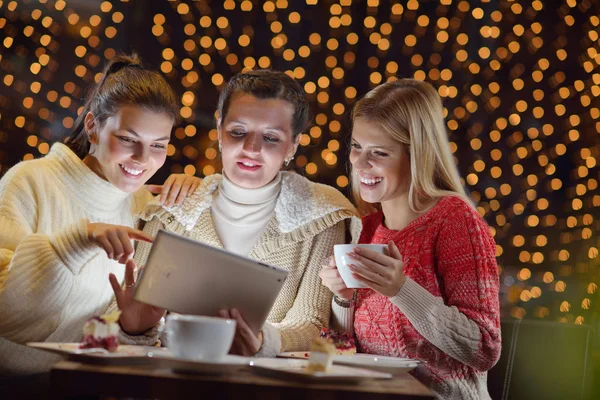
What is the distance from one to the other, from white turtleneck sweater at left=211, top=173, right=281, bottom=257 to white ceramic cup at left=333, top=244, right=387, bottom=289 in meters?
0.40

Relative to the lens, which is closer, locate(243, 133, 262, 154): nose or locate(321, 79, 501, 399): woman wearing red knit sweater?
locate(321, 79, 501, 399): woman wearing red knit sweater

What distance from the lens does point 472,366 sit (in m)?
1.45

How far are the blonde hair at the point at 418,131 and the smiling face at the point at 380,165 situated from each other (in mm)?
17

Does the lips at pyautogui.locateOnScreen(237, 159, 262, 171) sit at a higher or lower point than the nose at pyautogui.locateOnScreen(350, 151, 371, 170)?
lower

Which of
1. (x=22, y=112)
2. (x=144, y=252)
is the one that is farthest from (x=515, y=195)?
(x=22, y=112)

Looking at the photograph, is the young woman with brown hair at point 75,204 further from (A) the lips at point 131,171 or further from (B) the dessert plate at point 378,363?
(B) the dessert plate at point 378,363

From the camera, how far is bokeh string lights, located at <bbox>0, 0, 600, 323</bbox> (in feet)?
9.40

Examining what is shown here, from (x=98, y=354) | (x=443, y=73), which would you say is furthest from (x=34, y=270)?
(x=443, y=73)

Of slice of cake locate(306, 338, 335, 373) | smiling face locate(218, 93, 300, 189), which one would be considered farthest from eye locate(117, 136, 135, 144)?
slice of cake locate(306, 338, 335, 373)

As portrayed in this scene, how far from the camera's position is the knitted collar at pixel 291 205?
172 cm

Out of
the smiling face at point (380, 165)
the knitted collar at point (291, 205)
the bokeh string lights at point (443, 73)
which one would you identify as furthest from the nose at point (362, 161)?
the bokeh string lights at point (443, 73)

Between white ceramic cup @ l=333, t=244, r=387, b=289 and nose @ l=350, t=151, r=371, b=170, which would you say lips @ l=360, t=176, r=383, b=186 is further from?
white ceramic cup @ l=333, t=244, r=387, b=289

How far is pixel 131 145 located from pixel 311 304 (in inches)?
21.8

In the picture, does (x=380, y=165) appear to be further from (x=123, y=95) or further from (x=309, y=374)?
(x=309, y=374)
